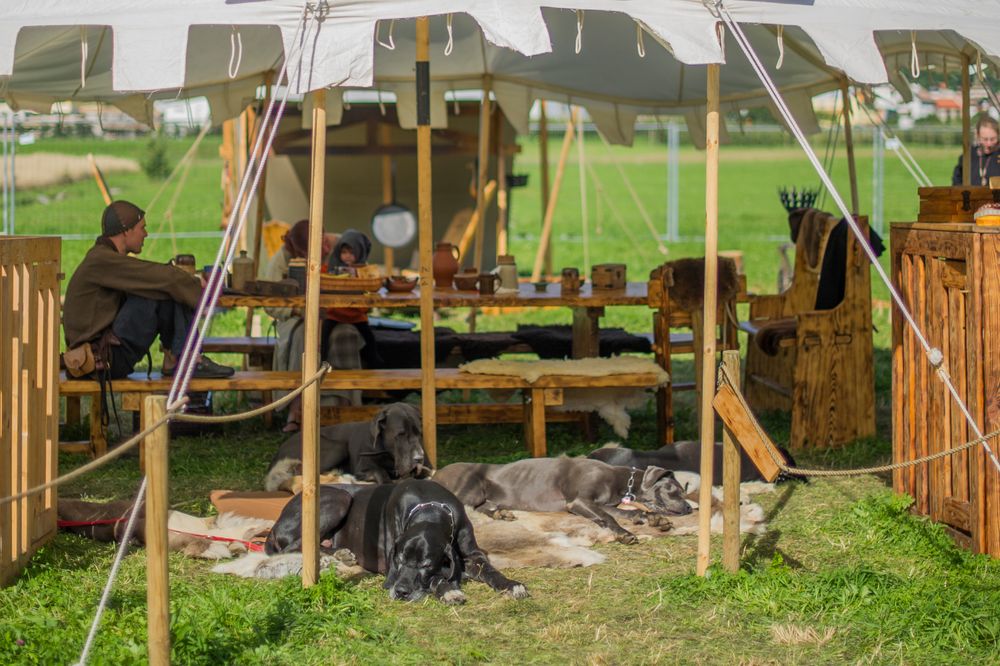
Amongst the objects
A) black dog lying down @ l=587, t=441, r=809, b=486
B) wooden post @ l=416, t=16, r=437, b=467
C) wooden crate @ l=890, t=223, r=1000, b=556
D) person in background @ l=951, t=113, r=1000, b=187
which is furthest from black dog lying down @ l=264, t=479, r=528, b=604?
person in background @ l=951, t=113, r=1000, b=187

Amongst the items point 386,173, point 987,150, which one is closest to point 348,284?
point 987,150

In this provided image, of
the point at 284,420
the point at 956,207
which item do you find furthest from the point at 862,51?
the point at 284,420

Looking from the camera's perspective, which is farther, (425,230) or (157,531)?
(425,230)

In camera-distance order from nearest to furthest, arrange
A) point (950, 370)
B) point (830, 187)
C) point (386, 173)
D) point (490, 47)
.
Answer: point (830, 187)
point (950, 370)
point (490, 47)
point (386, 173)

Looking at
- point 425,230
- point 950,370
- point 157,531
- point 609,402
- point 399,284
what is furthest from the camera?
point 399,284

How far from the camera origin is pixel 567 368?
7113 mm

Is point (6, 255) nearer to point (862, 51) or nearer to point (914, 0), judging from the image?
point (862, 51)

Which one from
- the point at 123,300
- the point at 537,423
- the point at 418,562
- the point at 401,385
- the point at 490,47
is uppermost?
the point at 490,47

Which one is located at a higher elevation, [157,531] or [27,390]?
[27,390]

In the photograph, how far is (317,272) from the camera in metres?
4.76

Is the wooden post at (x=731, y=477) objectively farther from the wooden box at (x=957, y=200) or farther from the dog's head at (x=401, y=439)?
the dog's head at (x=401, y=439)

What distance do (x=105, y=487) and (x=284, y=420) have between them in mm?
1822

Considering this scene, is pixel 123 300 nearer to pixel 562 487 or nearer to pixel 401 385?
pixel 401 385

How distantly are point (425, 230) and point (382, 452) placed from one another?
1140 millimetres
